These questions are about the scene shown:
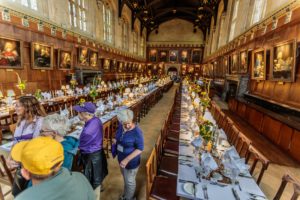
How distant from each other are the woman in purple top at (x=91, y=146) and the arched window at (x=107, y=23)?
1337 centimetres

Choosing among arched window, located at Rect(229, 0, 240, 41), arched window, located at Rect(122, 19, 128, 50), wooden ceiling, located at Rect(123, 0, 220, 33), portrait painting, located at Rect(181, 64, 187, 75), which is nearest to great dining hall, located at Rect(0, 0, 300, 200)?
arched window, located at Rect(229, 0, 240, 41)

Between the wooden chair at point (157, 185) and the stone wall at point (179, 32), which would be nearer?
the wooden chair at point (157, 185)

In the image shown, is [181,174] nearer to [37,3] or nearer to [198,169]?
[198,169]

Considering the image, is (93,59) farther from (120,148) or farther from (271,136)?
(271,136)

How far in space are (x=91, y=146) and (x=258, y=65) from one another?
7870mm

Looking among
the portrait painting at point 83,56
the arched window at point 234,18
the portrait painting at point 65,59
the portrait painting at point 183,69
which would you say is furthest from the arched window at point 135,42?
the portrait painting at point 65,59

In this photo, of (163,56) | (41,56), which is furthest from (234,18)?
(163,56)

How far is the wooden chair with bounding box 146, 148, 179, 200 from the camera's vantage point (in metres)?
1.84

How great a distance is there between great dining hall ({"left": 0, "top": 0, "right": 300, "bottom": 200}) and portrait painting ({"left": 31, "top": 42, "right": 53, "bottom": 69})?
48 millimetres

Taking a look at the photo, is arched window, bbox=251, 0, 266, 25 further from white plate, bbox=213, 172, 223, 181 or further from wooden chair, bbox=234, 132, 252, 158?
white plate, bbox=213, 172, 223, 181

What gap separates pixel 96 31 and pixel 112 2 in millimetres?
4215

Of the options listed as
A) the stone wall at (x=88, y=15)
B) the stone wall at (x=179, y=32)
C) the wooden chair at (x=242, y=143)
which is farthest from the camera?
the stone wall at (x=179, y=32)

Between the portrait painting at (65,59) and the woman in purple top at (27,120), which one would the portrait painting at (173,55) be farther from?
the woman in purple top at (27,120)

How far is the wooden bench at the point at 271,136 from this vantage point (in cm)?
382
